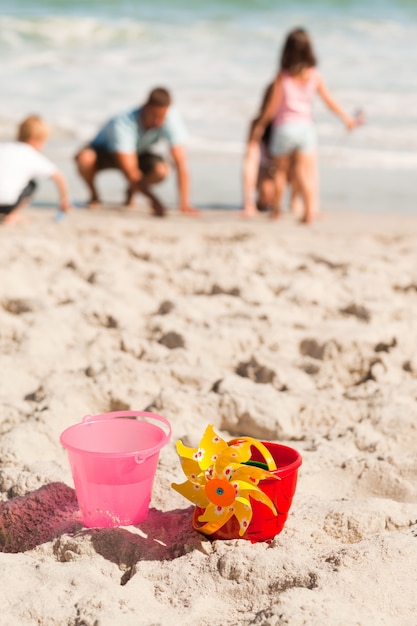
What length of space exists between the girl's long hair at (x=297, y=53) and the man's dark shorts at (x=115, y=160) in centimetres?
113

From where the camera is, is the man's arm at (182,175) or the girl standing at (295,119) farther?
the man's arm at (182,175)

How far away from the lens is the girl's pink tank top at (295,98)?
5574mm

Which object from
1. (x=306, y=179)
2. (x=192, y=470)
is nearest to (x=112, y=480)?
(x=192, y=470)

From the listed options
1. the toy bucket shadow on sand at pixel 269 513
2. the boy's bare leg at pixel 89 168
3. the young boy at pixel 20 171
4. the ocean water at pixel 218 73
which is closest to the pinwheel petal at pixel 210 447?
the toy bucket shadow on sand at pixel 269 513

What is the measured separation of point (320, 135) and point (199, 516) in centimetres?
755

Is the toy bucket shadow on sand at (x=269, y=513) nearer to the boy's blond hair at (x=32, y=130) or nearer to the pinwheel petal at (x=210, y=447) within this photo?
the pinwheel petal at (x=210, y=447)

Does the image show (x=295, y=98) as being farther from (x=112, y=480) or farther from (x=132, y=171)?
(x=112, y=480)

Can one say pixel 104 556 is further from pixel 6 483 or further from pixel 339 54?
pixel 339 54

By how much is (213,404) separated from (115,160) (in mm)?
3719

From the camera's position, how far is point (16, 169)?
16.6 feet

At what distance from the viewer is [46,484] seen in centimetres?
201

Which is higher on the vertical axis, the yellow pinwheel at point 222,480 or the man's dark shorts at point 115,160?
the man's dark shorts at point 115,160

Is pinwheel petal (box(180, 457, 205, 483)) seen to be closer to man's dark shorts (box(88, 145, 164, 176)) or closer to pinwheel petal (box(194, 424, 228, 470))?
pinwheel petal (box(194, 424, 228, 470))

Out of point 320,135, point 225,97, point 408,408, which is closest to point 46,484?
point 408,408
